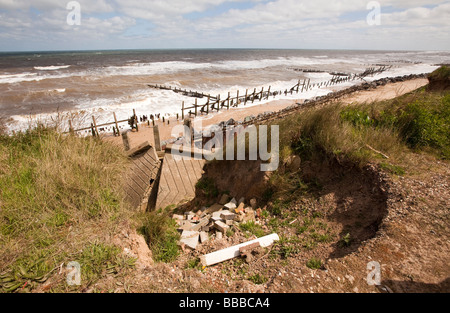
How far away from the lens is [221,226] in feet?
15.8

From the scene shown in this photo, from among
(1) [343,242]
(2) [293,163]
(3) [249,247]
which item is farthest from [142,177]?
(1) [343,242]

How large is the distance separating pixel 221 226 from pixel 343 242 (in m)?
2.39

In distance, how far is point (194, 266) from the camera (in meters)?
3.86

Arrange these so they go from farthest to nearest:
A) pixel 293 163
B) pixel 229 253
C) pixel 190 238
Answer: pixel 293 163 < pixel 190 238 < pixel 229 253

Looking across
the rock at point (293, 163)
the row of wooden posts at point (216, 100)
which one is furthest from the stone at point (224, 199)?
the row of wooden posts at point (216, 100)

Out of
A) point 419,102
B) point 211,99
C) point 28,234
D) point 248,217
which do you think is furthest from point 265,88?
point 28,234

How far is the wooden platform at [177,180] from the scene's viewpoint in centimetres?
671

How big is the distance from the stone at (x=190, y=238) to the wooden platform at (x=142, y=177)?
2580 millimetres

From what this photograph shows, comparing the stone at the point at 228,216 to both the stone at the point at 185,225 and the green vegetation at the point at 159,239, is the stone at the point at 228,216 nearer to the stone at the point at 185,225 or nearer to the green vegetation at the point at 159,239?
the stone at the point at 185,225

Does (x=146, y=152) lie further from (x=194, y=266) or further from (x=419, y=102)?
(x=419, y=102)

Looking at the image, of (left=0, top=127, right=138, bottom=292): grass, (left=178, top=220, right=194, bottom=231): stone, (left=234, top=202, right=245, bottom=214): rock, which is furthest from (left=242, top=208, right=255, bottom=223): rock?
(left=0, top=127, right=138, bottom=292): grass

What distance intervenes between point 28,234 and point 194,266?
2.67 m

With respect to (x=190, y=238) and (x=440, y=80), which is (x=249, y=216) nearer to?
(x=190, y=238)

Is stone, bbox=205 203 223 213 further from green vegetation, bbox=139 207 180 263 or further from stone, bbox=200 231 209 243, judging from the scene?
green vegetation, bbox=139 207 180 263
